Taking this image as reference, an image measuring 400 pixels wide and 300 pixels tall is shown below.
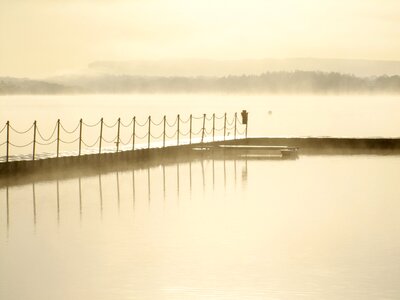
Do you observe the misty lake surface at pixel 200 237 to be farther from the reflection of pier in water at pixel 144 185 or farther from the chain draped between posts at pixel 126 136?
the chain draped between posts at pixel 126 136

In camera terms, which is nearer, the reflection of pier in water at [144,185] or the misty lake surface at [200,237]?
the misty lake surface at [200,237]

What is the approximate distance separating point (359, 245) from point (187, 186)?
7.94m

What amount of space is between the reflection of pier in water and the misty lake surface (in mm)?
26

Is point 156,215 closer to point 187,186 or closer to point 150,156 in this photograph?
point 187,186

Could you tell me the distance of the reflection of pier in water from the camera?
58.9 feet

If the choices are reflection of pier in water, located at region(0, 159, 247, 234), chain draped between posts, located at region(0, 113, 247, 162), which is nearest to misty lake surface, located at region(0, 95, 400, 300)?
reflection of pier in water, located at region(0, 159, 247, 234)

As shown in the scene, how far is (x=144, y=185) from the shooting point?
2156 cm

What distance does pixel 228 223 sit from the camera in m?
15.9

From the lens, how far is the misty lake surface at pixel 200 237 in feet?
36.7

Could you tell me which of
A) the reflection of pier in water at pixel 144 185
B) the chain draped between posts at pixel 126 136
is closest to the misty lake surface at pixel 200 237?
the reflection of pier in water at pixel 144 185

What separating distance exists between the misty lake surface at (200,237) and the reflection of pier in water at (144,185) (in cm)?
3

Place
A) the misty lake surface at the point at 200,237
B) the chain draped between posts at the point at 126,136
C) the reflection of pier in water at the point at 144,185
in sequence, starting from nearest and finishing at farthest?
1. the misty lake surface at the point at 200,237
2. the reflection of pier in water at the point at 144,185
3. the chain draped between posts at the point at 126,136

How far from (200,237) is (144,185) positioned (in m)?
7.20

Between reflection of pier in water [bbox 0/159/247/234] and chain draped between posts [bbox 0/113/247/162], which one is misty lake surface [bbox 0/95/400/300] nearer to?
reflection of pier in water [bbox 0/159/247/234]
